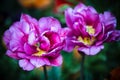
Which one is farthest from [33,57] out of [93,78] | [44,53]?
[93,78]

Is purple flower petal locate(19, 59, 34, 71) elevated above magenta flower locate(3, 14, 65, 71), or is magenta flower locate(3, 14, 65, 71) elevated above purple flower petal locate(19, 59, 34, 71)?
magenta flower locate(3, 14, 65, 71)

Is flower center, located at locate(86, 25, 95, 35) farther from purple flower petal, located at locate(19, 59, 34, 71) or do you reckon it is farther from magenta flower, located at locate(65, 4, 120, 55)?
purple flower petal, located at locate(19, 59, 34, 71)

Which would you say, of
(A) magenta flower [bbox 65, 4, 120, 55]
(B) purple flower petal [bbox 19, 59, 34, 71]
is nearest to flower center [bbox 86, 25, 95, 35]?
(A) magenta flower [bbox 65, 4, 120, 55]

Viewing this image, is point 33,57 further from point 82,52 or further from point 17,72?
point 17,72

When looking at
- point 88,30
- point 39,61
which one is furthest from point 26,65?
point 88,30

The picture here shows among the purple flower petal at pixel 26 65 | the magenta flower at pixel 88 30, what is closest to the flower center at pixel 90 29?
the magenta flower at pixel 88 30

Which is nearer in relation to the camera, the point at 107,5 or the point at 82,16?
the point at 82,16

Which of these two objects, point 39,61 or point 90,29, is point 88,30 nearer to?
point 90,29
